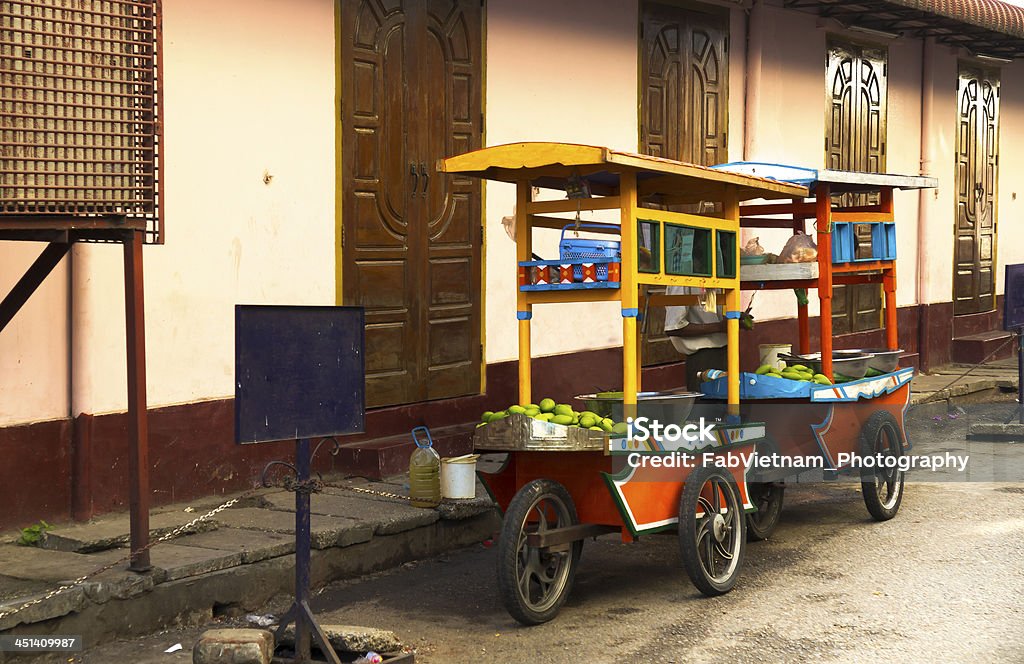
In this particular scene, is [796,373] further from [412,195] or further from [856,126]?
[856,126]

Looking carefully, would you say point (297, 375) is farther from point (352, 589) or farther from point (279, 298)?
point (279, 298)

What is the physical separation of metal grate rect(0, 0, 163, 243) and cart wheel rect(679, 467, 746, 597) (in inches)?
109

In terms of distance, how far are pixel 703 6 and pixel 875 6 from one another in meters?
2.29

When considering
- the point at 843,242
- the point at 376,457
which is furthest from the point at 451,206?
the point at 843,242

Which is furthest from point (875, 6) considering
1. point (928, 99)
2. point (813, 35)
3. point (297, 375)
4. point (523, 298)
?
point (297, 375)

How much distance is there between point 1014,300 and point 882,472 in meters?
4.55

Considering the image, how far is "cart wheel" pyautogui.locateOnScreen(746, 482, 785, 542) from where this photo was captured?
760cm

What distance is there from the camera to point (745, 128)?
1294 cm

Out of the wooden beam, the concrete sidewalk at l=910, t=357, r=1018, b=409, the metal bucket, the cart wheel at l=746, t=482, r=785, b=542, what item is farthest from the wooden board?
the concrete sidewalk at l=910, t=357, r=1018, b=409

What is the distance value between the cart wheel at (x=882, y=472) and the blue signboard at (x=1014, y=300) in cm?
418

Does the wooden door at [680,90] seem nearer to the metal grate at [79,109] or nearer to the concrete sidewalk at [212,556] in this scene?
the concrete sidewalk at [212,556]

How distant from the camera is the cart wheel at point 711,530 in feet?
20.3

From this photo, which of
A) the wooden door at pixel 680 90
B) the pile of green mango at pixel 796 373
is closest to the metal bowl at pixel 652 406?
the pile of green mango at pixel 796 373

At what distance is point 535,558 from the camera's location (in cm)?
594
